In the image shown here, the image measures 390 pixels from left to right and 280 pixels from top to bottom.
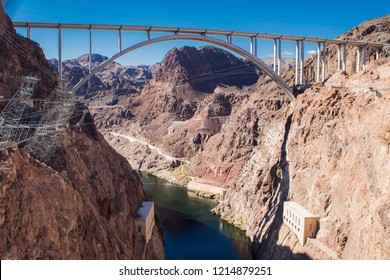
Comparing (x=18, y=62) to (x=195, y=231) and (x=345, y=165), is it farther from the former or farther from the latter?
(x=195, y=231)

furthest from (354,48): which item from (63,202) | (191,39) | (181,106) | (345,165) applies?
(63,202)

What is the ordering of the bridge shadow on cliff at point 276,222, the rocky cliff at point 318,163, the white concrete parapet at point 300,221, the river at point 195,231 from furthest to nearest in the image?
1. the river at point 195,231
2. the bridge shadow on cliff at point 276,222
3. the white concrete parapet at point 300,221
4. the rocky cliff at point 318,163

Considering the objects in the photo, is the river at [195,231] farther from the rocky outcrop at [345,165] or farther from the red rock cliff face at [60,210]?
the red rock cliff face at [60,210]

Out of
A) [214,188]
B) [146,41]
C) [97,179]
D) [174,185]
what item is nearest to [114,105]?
[174,185]

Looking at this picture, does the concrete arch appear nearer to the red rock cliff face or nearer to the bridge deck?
the bridge deck

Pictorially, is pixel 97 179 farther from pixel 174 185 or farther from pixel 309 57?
pixel 309 57

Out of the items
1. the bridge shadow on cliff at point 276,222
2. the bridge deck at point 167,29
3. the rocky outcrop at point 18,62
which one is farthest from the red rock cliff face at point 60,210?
the bridge shadow on cliff at point 276,222
